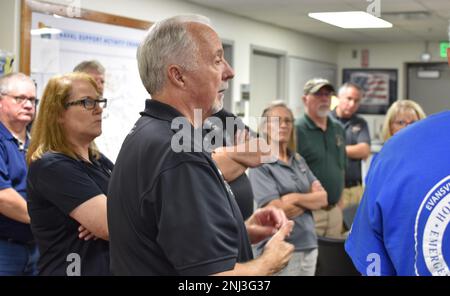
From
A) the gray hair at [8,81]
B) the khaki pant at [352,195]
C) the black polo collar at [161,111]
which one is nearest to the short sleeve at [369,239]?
the black polo collar at [161,111]

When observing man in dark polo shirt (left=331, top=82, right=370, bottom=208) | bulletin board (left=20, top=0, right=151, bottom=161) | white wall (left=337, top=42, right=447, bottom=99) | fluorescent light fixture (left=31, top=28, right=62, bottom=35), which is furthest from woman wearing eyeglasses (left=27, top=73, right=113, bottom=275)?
white wall (left=337, top=42, right=447, bottom=99)

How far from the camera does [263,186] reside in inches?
117

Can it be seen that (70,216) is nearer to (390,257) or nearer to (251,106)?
(390,257)

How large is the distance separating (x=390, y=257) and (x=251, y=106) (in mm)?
5131

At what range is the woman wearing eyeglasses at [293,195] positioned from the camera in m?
2.95

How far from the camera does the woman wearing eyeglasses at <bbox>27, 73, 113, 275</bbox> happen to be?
1.60 meters

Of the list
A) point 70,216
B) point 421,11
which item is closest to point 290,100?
point 421,11

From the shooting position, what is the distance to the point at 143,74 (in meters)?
1.21

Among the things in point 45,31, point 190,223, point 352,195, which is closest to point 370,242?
point 190,223

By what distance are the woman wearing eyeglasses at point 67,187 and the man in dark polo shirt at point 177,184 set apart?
426mm

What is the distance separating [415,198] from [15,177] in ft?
5.87

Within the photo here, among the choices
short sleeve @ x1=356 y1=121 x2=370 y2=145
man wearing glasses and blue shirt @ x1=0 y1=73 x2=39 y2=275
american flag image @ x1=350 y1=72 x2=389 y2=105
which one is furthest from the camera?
american flag image @ x1=350 y1=72 x2=389 y2=105

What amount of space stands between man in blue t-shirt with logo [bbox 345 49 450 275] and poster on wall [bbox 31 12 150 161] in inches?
98.5

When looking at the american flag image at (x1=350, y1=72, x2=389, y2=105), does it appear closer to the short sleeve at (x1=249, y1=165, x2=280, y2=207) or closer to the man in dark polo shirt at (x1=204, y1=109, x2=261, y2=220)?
the short sleeve at (x1=249, y1=165, x2=280, y2=207)
